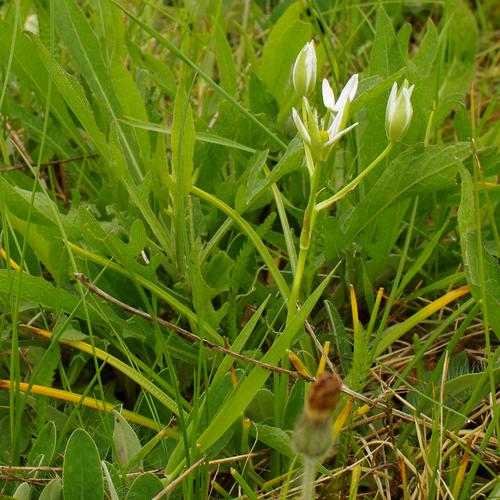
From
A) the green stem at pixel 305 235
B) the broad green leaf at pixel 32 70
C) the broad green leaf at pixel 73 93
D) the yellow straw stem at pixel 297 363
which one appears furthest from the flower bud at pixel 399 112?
the broad green leaf at pixel 32 70

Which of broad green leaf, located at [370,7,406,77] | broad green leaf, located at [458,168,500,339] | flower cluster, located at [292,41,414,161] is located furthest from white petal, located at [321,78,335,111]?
broad green leaf, located at [370,7,406,77]

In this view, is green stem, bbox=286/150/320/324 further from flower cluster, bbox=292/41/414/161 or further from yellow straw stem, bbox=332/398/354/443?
yellow straw stem, bbox=332/398/354/443

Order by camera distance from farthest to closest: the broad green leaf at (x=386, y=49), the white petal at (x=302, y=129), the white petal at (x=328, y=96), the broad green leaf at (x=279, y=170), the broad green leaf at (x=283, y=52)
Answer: the broad green leaf at (x=283, y=52), the broad green leaf at (x=386, y=49), the broad green leaf at (x=279, y=170), the white petal at (x=328, y=96), the white petal at (x=302, y=129)

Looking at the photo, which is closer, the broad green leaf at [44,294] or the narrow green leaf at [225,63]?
the broad green leaf at [44,294]

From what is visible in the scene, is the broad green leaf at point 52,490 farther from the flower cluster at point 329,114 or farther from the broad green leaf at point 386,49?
the broad green leaf at point 386,49

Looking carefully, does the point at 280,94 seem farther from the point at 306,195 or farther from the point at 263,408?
the point at 263,408

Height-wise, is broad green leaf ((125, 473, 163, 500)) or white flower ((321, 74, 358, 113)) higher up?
white flower ((321, 74, 358, 113))

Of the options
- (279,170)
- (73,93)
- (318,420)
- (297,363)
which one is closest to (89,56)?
(73,93)
